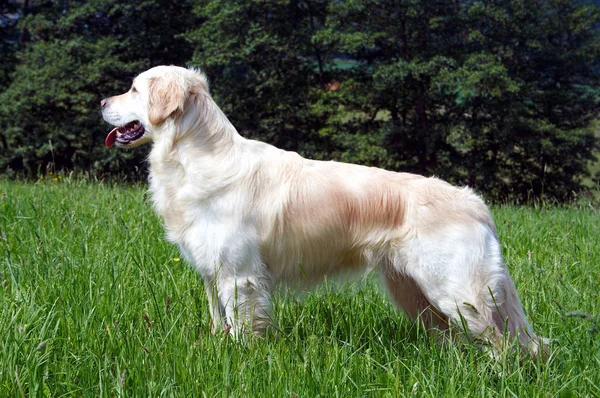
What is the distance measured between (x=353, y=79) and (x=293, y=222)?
21.3 m

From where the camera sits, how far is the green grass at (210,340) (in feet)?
8.20

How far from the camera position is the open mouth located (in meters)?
3.70

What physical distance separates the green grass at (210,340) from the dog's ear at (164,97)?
0.91 meters

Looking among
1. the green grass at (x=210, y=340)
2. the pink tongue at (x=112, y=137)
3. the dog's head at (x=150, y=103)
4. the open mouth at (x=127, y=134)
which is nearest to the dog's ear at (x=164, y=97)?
the dog's head at (x=150, y=103)

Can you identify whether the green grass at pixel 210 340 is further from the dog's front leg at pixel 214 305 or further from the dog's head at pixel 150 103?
the dog's head at pixel 150 103

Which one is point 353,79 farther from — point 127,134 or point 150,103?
point 150,103

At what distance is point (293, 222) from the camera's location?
3400 millimetres

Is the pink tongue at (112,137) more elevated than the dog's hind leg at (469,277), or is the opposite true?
the pink tongue at (112,137)

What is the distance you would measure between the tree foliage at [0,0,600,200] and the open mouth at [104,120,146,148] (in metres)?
18.2

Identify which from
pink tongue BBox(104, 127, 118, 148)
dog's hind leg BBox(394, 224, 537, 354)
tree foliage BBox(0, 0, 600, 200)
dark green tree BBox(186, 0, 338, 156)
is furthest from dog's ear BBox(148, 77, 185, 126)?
dark green tree BBox(186, 0, 338, 156)

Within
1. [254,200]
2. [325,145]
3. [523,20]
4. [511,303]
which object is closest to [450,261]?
[511,303]

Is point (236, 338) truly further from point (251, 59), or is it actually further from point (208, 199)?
point (251, 59)

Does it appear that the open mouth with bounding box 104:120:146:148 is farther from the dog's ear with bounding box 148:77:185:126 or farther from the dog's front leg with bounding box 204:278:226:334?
the dog's front leg with bounding box 204:278:226:334

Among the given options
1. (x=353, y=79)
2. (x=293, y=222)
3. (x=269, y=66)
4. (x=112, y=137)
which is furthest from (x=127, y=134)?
(x=353, y=79)
